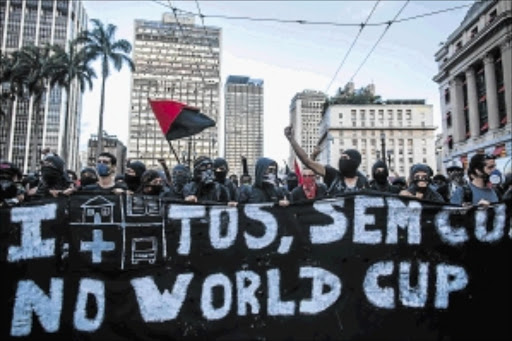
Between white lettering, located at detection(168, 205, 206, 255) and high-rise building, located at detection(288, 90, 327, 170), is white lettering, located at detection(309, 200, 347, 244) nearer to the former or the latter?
white lettering, located at detection(168, 205, 206, 255)

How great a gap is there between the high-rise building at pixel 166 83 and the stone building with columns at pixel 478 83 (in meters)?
49.4

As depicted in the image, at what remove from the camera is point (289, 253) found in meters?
3.22

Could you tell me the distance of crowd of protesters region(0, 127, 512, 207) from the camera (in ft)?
12.3

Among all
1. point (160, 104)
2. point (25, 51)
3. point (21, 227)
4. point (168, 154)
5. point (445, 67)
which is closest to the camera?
point (21, 227)

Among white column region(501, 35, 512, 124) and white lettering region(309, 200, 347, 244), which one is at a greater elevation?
white column region(501, 35, 512, 124)

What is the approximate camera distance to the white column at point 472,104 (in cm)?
4231

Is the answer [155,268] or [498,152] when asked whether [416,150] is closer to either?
[498,152]

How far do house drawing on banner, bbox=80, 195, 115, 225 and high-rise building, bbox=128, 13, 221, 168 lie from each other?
83.4 metres

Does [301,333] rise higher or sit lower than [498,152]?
lower

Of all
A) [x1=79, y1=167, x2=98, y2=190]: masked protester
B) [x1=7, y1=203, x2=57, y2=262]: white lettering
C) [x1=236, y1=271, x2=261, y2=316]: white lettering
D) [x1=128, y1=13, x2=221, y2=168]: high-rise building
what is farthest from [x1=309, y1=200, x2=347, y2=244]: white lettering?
[x1=128, y1=13, x2=221, y2=168]: high-rise building

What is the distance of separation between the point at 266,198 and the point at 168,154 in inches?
3503

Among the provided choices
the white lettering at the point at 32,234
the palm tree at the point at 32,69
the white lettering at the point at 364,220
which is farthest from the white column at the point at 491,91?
the white lettering at the point at 32,234

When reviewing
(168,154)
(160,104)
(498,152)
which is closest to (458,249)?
(160,104)

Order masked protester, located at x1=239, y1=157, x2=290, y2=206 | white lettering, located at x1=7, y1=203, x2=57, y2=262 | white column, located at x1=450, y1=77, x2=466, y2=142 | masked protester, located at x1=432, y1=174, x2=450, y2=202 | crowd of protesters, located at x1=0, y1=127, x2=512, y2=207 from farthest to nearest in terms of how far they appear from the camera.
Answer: white column, located at x1=450, y1=77, x2=466, y2=142 → masked protester, located at x1=432, y1=174, x2=450, y2=202 → masked protester, located at x1=239, y1=157, x2=290, y2=206 → crowd of protesters, located at x1=0, y1=127, x2=512, y2=207 → white lettering, located at x1=7, y1=203, x2=57, y2=262
